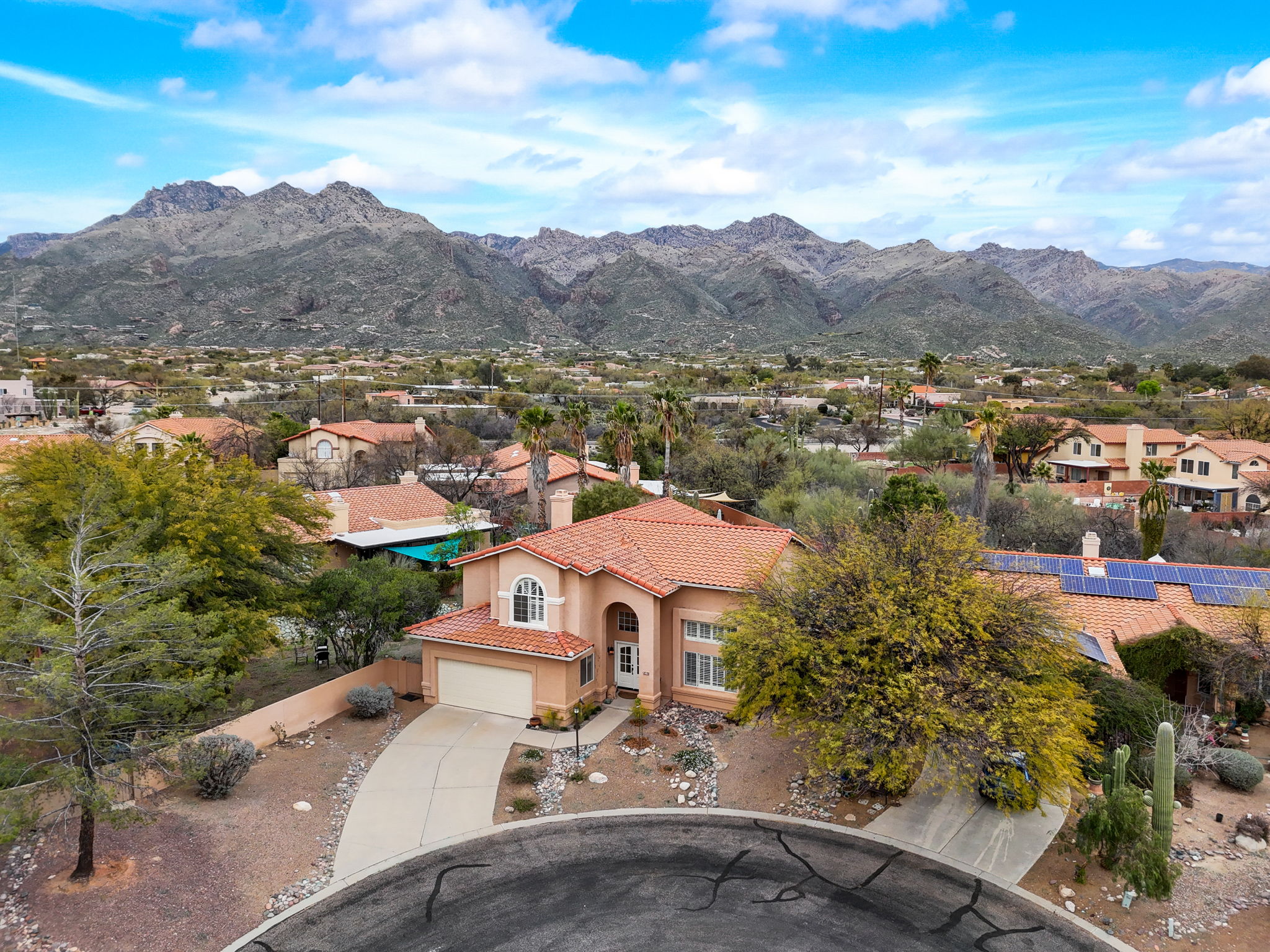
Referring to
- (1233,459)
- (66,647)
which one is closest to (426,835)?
(66,647)

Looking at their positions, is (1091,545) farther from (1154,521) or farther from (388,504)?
(388,504)

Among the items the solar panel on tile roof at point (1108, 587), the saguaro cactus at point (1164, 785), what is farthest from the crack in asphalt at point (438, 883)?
the solar panel on tile roof at point (1108, 587)

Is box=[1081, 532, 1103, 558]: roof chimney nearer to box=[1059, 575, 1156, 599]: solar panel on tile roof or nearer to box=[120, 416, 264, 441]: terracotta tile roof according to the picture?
box=[1059, 575, 1156, 599]: solar panel on tile roof

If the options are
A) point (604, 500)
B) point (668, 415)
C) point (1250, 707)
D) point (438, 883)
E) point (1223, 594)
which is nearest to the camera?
point (438, 883)

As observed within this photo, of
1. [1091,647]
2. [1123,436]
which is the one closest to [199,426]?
[1091,647]

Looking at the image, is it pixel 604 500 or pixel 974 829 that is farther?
pixel 604 500
